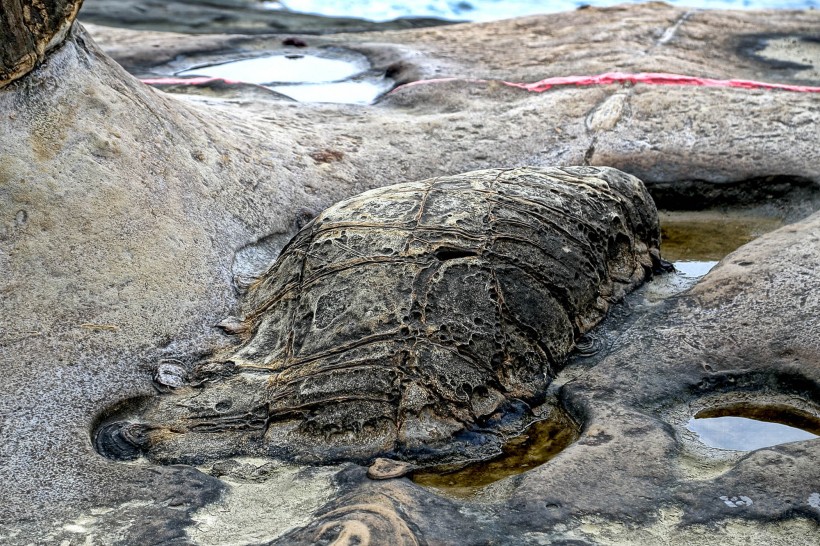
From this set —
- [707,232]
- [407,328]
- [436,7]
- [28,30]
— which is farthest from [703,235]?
[436,7]

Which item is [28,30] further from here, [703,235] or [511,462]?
[703,235]

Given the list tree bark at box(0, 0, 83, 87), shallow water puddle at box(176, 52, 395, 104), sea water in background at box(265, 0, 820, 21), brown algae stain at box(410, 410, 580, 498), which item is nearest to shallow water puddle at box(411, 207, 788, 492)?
Result: brown algae stain at box(410, 410, 580, 498)

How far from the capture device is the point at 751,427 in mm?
3104

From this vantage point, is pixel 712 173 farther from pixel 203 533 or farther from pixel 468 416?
pixel 203 533

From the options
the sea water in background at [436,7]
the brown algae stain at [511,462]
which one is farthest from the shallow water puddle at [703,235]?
the sea water in background at [436,7]

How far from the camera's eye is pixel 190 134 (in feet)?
13.4

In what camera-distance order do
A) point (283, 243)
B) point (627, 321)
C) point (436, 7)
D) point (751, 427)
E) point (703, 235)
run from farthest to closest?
point (436, 7) → point (703, 235) → point (283, 243) → point (627, 321) → point (751, 427)

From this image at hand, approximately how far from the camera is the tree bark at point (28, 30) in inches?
131

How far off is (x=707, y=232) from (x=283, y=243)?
1970 millimetres

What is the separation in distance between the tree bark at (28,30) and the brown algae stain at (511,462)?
189cm

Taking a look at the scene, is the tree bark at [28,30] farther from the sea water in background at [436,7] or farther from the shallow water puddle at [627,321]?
the sea water in background at [436,7]

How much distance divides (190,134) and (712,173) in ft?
8.18

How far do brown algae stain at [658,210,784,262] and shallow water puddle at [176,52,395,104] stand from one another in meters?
2.14

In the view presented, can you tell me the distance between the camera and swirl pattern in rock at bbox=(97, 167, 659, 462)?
9.86ft
